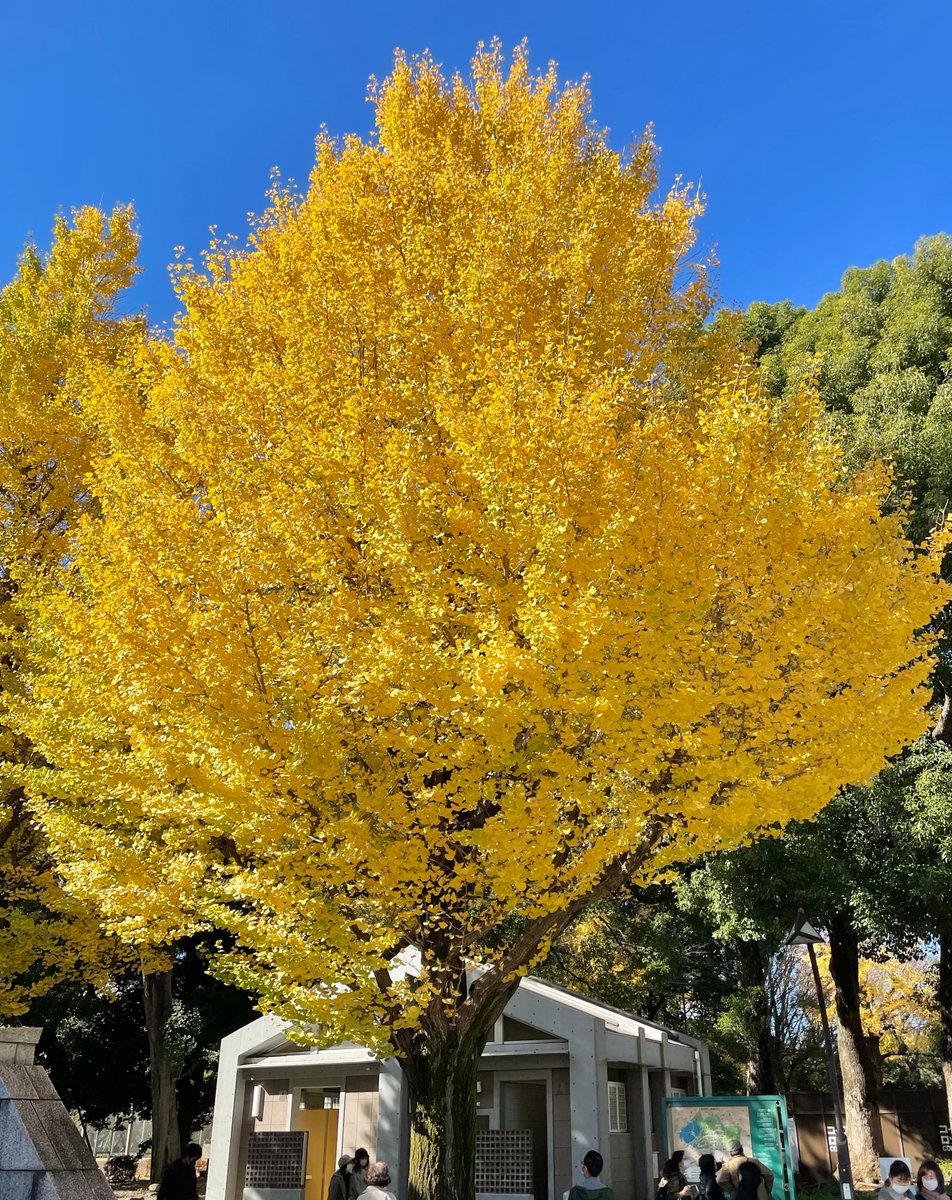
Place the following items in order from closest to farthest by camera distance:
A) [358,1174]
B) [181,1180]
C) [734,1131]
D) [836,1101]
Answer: [181,1180]
[358,1174]
[836,1101]
[734,1131]

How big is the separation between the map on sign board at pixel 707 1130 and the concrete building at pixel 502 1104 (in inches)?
48.3

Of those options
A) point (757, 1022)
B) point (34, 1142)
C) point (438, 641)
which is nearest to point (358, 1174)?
point (34, 1142)

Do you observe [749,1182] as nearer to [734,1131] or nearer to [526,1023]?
[734,1131]

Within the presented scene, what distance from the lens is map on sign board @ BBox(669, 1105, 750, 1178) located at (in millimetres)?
9055

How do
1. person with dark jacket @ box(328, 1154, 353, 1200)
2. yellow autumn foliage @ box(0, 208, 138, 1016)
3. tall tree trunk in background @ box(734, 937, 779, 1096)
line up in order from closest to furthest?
person with dark jacket @ box(328, 1154, 353, 1200)
yellow autumn foliage @ box(0, 208, 138, 1016)
tall tree trunk in background @ box(734, 937, 779, 1096)

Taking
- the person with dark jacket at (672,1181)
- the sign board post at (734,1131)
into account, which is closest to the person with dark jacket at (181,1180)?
the person with dark jacket at (672,1181)

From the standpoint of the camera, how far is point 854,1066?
15617 mm

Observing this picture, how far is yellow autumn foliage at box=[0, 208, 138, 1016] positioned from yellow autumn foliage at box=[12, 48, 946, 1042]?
3.12m

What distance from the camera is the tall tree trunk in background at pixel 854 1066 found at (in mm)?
15188

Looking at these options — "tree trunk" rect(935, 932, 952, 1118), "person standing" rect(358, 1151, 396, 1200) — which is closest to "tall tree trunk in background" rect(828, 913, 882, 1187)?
"tree trunk" rect(935, 932, 952, 1118)

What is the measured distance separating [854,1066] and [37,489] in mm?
16878

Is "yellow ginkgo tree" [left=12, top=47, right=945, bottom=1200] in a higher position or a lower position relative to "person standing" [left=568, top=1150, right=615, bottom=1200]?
higher

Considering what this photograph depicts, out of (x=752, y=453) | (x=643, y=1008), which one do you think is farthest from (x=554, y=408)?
(x=643, y=1008)

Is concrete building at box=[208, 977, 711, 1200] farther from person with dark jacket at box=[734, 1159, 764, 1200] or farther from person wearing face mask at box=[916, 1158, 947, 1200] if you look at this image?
person wearing face mask at box=[916, 1158, 947, 1200]
